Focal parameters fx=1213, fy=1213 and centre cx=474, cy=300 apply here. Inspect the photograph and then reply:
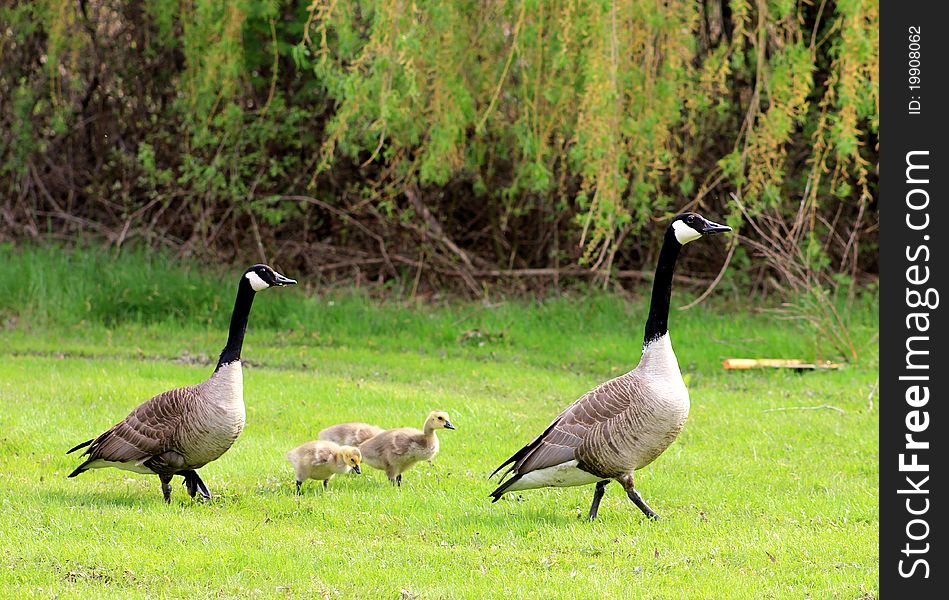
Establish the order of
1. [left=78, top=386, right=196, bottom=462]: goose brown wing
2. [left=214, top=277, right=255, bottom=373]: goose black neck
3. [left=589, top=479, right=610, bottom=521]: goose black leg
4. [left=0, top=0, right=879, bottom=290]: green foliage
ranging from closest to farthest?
[left=589, top=479, right=610, bottom=521]: goose black leg < [left=78, top=386, right=196, bottom=462]: goose brown wing < [left=214, top=277, right=255, bottom=373]: goose black neck < [left=0, top=0, right=879, bottom=290]: green foliage

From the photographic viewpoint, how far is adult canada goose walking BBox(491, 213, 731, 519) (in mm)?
6344

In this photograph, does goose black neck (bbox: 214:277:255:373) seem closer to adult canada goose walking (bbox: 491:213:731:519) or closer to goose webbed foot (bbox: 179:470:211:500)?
goose webbed foot (bbox: 179:470:211:500)

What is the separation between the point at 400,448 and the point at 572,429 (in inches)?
60.2

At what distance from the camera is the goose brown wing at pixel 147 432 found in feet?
22.3

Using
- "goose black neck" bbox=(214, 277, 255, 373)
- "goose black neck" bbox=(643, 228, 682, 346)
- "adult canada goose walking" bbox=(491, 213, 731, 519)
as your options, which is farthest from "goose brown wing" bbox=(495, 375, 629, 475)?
"goose black neck" bbox=(214, 277, 255, 373)

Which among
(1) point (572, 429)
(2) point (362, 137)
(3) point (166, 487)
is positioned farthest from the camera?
(2) point (362, 137)

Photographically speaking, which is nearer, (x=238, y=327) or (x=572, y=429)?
(x=572, y=429)

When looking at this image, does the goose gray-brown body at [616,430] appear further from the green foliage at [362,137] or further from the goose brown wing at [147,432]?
the green foliage at [362,137]

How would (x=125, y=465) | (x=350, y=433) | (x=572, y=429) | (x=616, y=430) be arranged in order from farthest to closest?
(x=350, y=433)
(x=125, y=465)
(x=572, y=429)
(x=616, y=430)

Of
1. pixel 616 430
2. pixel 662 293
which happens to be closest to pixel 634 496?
pixel 616 430

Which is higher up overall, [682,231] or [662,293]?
[682,231]

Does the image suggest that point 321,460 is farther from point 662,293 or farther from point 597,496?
point 662,293

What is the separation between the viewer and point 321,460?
727 cm

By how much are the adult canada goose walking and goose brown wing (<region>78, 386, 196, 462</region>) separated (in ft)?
6.11
